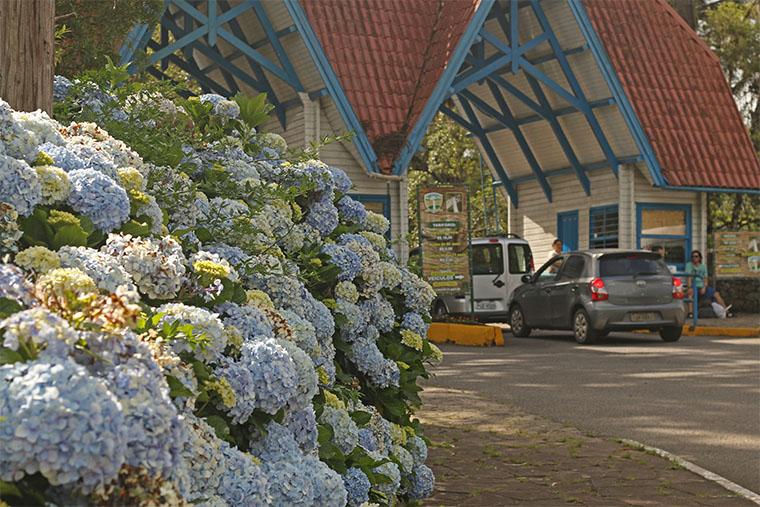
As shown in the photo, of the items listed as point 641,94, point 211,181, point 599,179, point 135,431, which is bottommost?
point 135,431

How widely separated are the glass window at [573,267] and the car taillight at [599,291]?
0.66 m

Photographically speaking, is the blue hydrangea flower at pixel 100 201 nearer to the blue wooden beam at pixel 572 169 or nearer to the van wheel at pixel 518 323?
the van wheel at pixel 518 323

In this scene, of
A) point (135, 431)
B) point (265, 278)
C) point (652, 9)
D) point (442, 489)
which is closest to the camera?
point (135, 431)

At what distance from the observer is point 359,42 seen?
81.5 ft

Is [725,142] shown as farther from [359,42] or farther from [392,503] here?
[392,503]

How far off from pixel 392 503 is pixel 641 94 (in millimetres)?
22477

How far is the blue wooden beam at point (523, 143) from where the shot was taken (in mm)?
29047

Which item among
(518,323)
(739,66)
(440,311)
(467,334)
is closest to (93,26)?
(467,334)

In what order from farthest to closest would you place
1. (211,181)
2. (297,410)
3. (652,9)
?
(652,9) < (211,181) < (297,410)

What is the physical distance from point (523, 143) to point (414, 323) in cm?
2346

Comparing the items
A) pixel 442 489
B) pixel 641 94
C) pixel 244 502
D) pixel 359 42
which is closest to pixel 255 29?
pixel 359 42

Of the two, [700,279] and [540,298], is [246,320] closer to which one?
[540,298]

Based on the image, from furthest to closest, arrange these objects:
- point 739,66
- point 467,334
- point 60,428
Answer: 1. point 739,66
2. point 467,334
3. point 60,428

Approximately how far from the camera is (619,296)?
20.1 meters
